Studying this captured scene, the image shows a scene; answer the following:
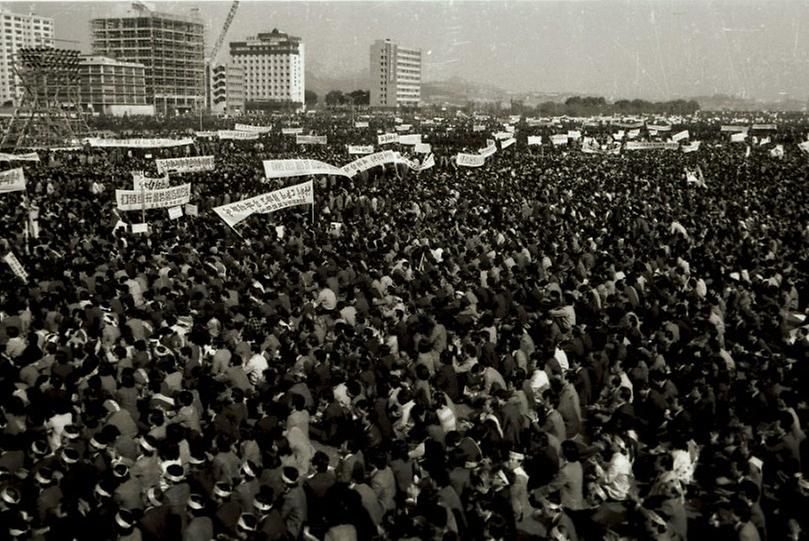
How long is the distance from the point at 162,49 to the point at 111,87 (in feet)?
45.3

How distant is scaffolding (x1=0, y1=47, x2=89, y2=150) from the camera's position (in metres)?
43.7

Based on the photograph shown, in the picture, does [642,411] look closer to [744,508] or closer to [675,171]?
[744,508]

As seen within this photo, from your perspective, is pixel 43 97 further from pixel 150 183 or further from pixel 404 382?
pixel 404 382

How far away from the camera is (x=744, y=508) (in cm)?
566

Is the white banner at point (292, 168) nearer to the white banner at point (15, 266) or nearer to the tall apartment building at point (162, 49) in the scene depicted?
the white banner at point (15, 266)

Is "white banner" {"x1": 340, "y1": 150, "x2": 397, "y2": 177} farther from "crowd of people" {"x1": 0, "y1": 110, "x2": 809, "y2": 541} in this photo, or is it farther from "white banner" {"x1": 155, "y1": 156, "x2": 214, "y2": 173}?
"white banner" {"x1": 155, "y1": 156, "x2": 214, "y2": 173}

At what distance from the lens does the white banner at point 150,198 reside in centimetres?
1786

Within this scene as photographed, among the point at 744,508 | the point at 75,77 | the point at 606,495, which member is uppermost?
the point at 75,77

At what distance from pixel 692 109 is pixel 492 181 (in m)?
133

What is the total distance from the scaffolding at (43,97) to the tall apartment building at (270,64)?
107 metres

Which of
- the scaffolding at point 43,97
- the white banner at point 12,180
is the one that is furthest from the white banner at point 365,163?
the scaffolding at point 43,97

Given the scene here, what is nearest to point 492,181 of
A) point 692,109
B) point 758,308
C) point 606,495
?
point 758,308

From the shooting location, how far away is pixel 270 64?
15325 cm

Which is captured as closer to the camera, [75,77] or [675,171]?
[675,171]
